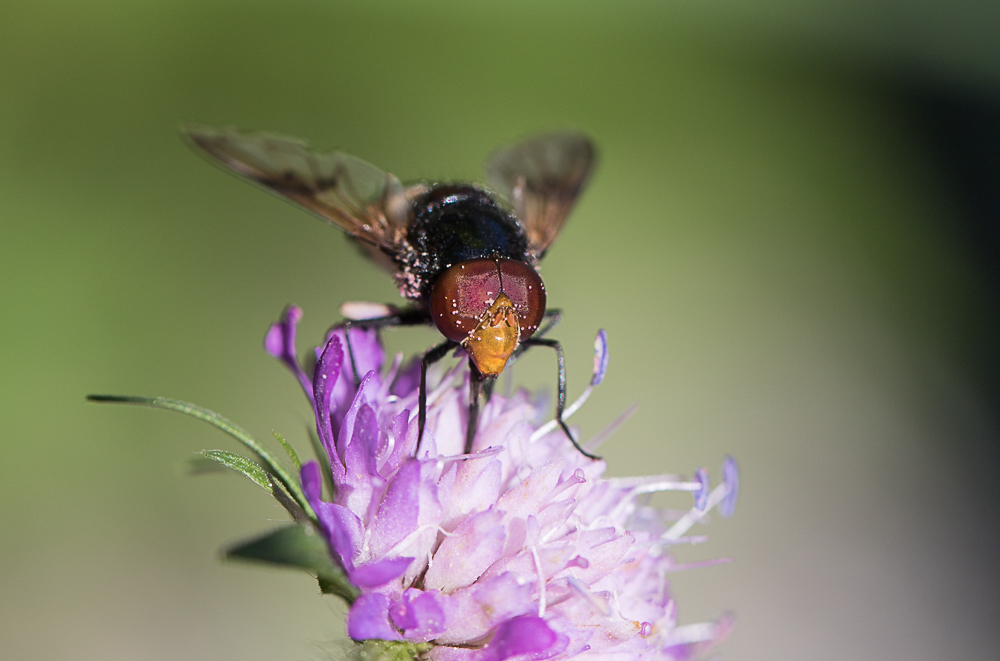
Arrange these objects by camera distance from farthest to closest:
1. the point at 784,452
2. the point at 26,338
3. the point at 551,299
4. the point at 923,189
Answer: the point at 923,189
the point at 551,299
the point at 784,452
the point at 26,338

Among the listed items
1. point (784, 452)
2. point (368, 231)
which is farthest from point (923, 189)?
point (368, 231)

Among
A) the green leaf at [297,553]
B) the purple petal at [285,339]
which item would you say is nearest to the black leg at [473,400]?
the green leaf at [297,553]

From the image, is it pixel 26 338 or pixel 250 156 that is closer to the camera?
pixel 250 156

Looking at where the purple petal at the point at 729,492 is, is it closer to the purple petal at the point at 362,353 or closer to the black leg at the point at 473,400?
the black leg at the point at 473,400

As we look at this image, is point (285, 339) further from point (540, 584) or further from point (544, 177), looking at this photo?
point (544, 177)

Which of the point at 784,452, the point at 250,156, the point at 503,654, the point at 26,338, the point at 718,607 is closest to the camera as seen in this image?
the point at 503,654

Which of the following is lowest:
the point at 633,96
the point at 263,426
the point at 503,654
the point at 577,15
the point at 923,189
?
the point at 503,654

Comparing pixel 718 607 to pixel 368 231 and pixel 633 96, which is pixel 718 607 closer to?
pixel 368 231
